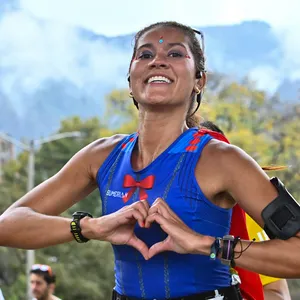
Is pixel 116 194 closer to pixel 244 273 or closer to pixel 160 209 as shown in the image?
pixel 160 209

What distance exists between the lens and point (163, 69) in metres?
3.36

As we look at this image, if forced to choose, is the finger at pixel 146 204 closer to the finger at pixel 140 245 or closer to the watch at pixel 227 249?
the finger at pixel 140 245

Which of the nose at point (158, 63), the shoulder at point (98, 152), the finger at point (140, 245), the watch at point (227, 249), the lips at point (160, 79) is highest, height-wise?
the nose at point (158, 63)

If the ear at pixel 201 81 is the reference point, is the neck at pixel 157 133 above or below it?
below

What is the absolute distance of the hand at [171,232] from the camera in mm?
3018

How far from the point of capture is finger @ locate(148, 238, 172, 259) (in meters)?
3.08

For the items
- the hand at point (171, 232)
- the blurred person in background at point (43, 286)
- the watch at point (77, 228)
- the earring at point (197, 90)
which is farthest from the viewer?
the blurred person in background at point (43, 286)

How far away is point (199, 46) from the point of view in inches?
142

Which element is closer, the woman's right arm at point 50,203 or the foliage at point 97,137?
the woman's right arm at point 50,203

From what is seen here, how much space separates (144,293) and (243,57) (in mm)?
62943

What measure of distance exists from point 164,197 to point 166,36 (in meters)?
0.66

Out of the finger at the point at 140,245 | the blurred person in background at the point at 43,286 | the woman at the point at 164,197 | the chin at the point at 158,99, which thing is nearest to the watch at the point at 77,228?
the woman at the point at 164,197

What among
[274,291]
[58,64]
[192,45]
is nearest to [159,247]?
[192,45]

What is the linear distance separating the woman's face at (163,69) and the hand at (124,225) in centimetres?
45
